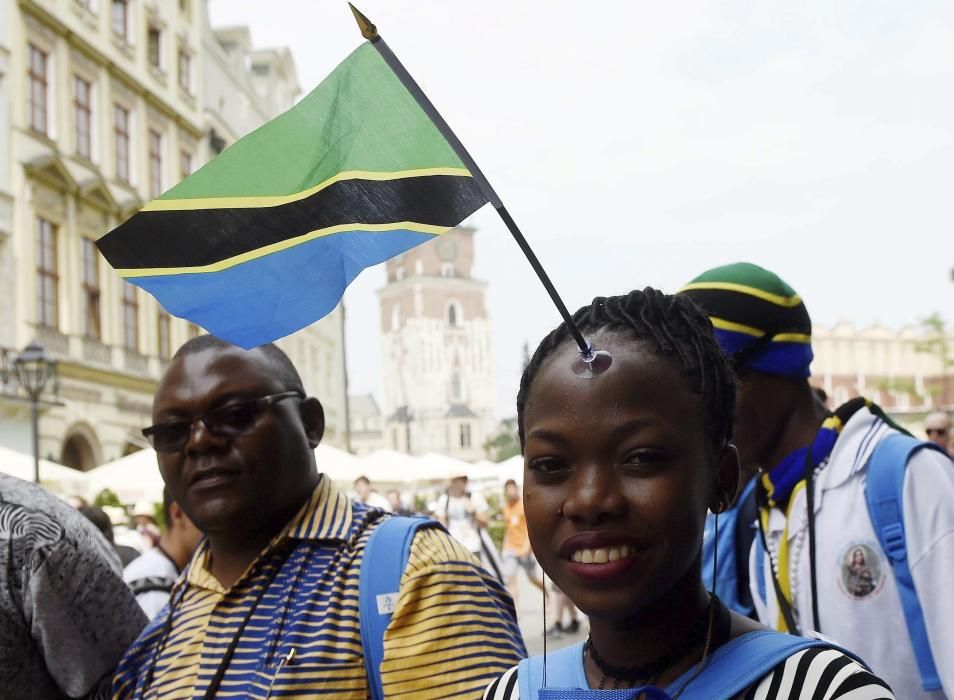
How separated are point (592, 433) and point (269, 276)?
758 millimetres

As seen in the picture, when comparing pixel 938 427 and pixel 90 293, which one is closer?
pixel 938 427

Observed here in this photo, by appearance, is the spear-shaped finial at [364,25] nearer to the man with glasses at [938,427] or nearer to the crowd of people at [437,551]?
the crowd of people at [437,551]

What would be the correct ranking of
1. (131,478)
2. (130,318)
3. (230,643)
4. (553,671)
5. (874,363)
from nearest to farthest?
(553,671) < (230,643) < (131,478) < (130,318) < (874,363)

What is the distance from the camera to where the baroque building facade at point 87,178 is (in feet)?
69.6

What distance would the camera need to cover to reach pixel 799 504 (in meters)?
2.76

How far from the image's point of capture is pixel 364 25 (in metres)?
1.60

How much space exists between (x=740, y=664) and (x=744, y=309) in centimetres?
133

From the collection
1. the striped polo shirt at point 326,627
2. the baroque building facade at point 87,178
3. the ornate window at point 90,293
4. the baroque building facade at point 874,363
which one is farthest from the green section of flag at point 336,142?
the baroque building facade at point 874,363

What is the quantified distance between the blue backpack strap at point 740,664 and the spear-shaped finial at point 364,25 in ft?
3.13

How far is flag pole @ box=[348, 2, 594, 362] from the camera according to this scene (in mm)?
1505

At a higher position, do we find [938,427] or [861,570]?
[938,427]

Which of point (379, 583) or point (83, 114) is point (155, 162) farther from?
point (379, 583)

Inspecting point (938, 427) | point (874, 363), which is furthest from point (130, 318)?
point (874, 363)

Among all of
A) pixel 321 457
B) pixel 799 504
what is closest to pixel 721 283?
pixel 799 504
